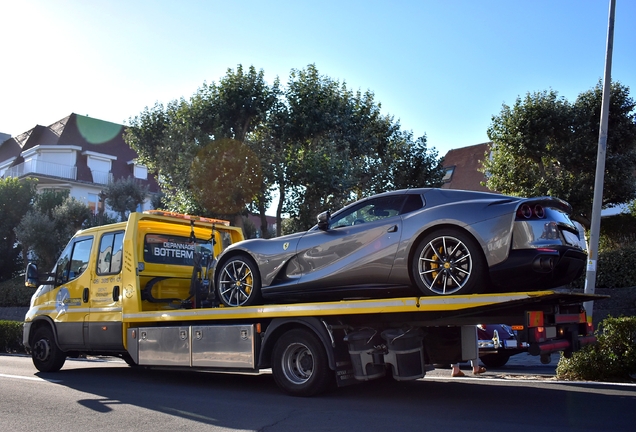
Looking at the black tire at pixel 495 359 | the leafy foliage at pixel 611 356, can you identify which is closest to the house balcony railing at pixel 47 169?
the black tire at pixel 495 359

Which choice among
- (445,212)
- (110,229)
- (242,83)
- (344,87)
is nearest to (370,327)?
(445,212)

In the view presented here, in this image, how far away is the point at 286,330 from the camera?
7578 mm

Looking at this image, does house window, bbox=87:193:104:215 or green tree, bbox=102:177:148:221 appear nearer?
green tree, bbox=102:177:148:221

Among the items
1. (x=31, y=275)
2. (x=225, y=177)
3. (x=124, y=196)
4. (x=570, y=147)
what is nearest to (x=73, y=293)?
(x=31, y=275)

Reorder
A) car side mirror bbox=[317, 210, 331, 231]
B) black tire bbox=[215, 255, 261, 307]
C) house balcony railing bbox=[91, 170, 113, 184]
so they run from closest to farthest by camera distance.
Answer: car side mirror bbox=[317, 210, 331, 231]
black tire bbox=[215, 255, 261, 307]
house balcony railing bbox=[91, 170, 113, 184]

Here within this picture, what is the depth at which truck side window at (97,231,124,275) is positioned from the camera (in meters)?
9.83

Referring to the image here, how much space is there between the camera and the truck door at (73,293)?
10234 mm

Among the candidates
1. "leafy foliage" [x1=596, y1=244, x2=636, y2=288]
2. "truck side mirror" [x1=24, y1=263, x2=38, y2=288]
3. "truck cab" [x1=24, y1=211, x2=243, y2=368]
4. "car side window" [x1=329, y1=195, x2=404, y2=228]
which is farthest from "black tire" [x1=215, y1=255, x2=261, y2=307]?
"leafy foliage" [x1=596, y1=244, x2=636, y2=288]

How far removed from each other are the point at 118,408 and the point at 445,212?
14.0 ft

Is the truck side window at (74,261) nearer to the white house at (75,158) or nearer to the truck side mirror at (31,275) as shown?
the truck side mirror at (31,275)

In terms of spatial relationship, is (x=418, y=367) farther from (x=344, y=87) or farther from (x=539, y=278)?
(x=344, y=87)

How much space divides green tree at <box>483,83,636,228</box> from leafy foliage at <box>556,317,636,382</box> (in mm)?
10102

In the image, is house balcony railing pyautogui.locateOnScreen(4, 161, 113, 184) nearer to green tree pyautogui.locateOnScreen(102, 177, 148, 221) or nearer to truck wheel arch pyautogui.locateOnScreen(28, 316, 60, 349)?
green tree pyautogui.locateOnScreen(102, 177, 148, 221)

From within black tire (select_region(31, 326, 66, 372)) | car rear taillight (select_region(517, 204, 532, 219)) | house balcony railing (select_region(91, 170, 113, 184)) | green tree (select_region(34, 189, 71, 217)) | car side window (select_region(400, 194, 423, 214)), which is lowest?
black tire (select_region(31, 326, 66, 372))
